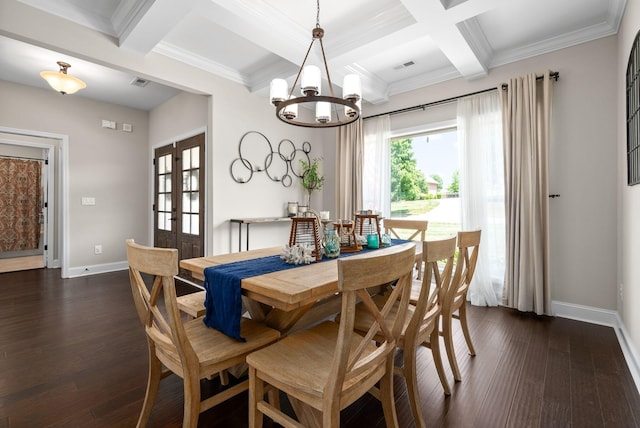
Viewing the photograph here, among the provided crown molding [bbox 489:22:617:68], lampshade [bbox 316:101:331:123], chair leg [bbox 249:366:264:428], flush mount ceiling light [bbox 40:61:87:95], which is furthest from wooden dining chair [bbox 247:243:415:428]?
flush mount ceiling light [bbox 40:61:87:95]

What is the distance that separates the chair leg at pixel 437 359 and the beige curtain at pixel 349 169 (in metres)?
2.69

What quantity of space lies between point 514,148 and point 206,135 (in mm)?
3633

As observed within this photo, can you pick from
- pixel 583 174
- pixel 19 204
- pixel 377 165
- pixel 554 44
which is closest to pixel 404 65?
pixel 377 165

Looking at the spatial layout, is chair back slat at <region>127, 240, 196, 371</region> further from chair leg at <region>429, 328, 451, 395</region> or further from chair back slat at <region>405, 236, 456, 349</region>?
chair leg at <region>429, 328, 451, 395</region>

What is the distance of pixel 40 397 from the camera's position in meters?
1.65

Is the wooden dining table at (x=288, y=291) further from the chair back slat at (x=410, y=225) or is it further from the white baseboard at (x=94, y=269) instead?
the white baseboard at (x=94, y=269)

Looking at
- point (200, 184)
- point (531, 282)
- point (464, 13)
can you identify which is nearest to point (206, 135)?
point (200, 184)

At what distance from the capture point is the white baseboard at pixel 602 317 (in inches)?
80.0

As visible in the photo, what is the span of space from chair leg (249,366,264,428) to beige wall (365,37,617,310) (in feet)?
10.5

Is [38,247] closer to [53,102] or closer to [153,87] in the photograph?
[53,102]

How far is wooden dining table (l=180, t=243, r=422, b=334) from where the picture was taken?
1.21 metres

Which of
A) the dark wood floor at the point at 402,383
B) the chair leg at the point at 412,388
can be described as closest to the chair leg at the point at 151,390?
the dark wood floor at the point at 402,383

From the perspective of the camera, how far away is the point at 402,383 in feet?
5.99

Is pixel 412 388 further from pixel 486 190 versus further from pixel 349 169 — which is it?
pixel 349 169
